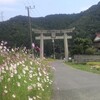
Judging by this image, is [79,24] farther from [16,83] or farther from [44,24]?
[16,83]

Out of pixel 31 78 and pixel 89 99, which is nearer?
pixel 31 78

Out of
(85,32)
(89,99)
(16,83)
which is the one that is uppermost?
(85,32)

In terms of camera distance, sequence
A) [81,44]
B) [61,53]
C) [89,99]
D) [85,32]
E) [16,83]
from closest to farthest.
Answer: [16,83], [89,99], [81,44], [85,32], [61,53]

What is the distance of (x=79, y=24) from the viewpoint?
10200 centimetres

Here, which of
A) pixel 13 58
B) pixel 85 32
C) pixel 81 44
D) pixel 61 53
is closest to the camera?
pixel 13 58

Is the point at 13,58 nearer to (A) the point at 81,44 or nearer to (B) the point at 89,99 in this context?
(B) the point at 89,99

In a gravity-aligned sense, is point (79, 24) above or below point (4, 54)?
above

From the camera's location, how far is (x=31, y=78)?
982cm

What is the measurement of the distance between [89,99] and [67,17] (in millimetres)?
98681

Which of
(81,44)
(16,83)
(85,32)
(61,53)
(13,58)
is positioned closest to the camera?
(16,83)

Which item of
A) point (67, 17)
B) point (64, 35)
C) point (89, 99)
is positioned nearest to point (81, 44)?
point (64, 35)

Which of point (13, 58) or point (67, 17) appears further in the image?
point (67, 17)

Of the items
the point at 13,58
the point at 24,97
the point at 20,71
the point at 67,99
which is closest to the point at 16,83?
the point at 24,97

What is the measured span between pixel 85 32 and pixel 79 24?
14.0 ft
